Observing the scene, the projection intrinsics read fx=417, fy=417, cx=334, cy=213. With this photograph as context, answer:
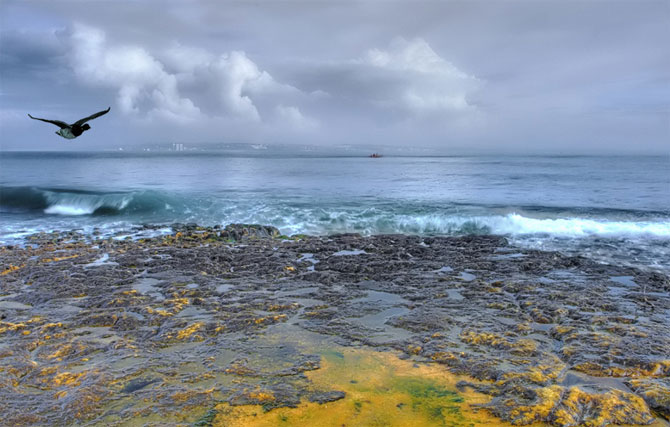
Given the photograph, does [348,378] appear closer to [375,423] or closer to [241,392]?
[375,423]

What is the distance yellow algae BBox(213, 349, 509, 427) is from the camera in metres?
5.09

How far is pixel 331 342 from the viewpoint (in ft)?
23.3

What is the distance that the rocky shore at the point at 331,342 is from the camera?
17.3 feet

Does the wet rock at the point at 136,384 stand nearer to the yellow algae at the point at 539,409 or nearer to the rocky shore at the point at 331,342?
the rocky shore at the point at 331,342

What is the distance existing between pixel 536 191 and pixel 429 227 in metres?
20.0

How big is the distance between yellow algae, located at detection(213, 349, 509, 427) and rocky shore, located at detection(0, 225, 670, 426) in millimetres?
25

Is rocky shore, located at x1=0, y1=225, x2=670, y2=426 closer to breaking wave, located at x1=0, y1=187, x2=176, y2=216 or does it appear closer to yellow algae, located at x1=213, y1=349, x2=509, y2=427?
yellow algae, located at x1=213, y1=349, x2=509, y2=427

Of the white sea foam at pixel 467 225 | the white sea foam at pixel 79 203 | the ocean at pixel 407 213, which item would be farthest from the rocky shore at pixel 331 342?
the white sea foam at pixel 79 203

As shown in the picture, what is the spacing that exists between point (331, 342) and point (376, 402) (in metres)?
1.78

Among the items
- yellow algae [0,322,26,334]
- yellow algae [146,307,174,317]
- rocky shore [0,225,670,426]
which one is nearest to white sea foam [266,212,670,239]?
rocky shore [0,225,670,426]

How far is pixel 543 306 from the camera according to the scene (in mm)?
8586

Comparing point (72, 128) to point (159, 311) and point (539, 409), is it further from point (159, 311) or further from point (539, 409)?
point (539, 409)

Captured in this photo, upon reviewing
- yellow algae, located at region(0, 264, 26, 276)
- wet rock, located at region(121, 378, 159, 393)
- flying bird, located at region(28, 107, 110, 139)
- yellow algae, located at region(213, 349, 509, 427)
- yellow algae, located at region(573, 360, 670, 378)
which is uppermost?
flying bird, located at region(28, 107, 110, 139)

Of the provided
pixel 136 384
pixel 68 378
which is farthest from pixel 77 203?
pixel 136 384
